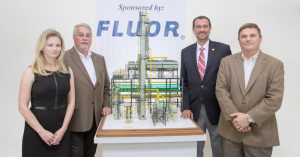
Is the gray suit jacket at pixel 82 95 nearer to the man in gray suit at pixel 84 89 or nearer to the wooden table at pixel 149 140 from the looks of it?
the man in gray suit at pixel 84 89

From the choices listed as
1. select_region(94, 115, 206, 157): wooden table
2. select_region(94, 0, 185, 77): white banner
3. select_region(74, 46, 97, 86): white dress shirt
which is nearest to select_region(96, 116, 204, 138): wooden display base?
select_region(94, 115, 206, 157): wooden table

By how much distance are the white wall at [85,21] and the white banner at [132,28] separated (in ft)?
0.47

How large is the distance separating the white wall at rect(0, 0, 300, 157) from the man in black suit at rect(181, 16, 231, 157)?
1.02 metres

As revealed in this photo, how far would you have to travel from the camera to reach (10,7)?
3352mm

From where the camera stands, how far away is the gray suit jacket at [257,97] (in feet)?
6.12

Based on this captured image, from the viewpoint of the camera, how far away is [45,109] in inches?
72.2

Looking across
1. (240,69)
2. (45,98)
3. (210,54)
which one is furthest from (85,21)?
(240,69)

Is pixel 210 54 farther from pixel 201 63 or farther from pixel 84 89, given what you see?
pixel 84 89

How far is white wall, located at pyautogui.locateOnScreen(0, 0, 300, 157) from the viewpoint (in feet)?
11.0

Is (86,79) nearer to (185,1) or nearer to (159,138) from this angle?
(159,138)

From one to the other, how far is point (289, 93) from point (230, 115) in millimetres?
2238

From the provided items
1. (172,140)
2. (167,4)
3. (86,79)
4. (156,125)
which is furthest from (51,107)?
(167,4)

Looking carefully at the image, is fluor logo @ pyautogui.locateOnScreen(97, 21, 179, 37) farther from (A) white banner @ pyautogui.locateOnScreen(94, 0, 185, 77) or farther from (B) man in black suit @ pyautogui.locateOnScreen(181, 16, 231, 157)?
(B) man in black suit @ pyautogui.locateOnScreen(181, 16, 231, 157)

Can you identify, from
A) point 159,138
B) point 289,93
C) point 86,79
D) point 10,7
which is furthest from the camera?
point 289,93
